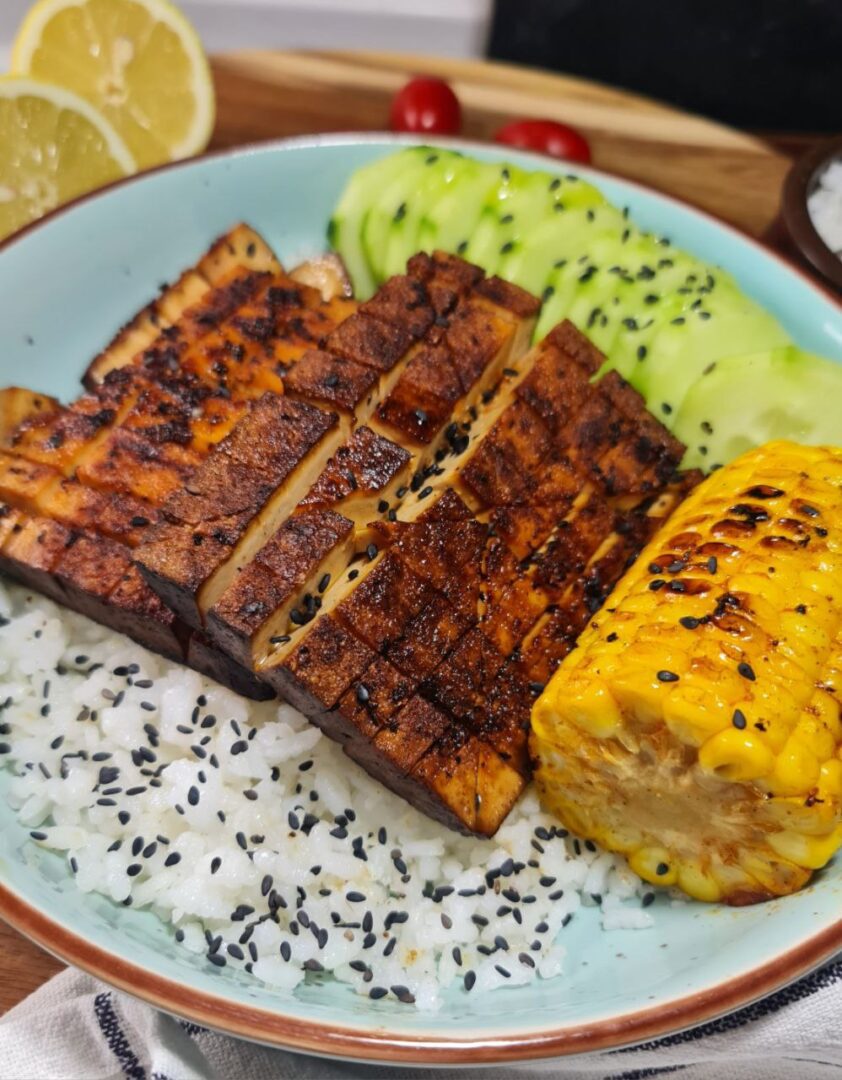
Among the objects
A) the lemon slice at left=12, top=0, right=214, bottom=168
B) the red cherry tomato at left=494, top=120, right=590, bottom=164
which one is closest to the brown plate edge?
the lemon slice at left=12, top=0, right=214, bottom=168

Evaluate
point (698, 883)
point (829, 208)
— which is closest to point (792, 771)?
point (698, 883)

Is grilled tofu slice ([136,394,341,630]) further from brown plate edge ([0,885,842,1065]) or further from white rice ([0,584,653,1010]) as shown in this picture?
brown plate edge ([0,885,842,1065])

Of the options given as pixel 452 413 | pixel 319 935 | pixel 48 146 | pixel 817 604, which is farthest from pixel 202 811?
pixel 48 146

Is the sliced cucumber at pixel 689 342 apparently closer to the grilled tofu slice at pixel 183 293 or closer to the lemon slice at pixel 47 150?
the grilled tofu slice at pixel 183 293

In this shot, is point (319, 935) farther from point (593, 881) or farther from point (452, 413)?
point (452, 413)

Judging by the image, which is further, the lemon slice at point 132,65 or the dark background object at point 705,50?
the dark background object at point 705,50

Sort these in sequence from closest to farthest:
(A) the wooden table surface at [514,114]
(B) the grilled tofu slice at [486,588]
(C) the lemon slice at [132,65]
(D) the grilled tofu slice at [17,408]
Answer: (B) the grilled tofu slice at [486,588]
(D) the grilled tofu slice at [17,408]
(C) the lemon slice at [132,65]
(A) the wooden table surface at [514,114]

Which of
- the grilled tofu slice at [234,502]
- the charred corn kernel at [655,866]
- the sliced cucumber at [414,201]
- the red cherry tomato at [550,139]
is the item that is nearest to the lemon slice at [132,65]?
the sliced cucumber at [414,201]
